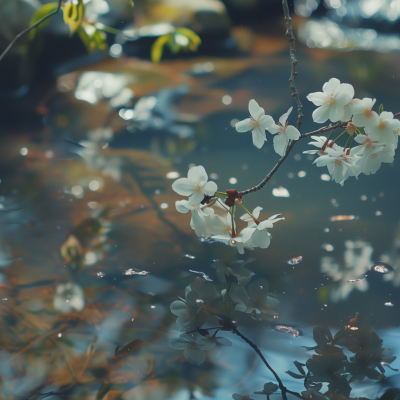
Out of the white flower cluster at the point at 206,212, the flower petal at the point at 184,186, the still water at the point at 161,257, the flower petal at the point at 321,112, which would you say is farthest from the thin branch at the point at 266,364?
the flower petal at the point at 321,112

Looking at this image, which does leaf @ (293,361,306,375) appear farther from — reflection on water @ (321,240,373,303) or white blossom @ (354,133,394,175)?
white blossom @ (354,133,394,175)

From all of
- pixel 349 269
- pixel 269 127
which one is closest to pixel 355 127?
pixel 269 127

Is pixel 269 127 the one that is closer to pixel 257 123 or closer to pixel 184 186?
pixel 257 123

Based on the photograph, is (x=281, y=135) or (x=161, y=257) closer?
(x=281, y=135)

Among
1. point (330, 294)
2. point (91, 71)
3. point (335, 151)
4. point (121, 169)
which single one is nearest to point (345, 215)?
point (330, 294)

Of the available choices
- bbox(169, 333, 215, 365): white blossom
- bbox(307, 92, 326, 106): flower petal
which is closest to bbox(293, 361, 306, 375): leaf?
bbox(169, 333, 215, 365): white blossom

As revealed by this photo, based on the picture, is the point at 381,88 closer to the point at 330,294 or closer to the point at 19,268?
the point at 330,294

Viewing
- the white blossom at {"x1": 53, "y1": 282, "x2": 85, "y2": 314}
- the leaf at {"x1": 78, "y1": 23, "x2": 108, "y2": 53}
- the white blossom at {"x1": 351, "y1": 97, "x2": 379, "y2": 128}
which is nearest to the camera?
the white blossom at {"x1": 351, "y1": 97, "x2": 379, "y2": 128}
